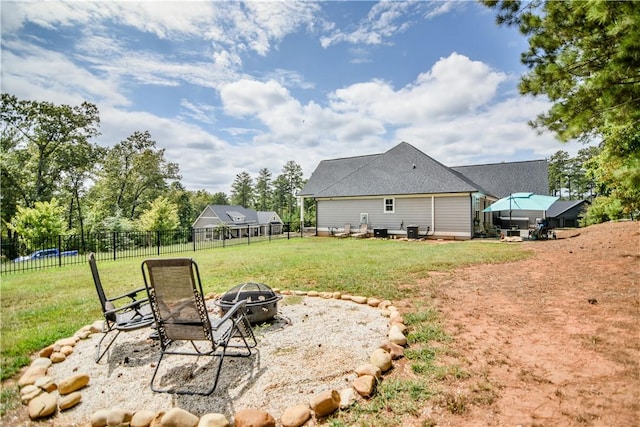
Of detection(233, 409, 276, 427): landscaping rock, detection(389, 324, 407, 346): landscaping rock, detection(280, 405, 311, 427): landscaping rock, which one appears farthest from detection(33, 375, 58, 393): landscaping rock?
detection(389, 324, 407, 346): landscaping rock

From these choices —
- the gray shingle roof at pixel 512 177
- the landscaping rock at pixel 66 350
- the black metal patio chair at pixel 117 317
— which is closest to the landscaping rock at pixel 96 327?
the landscaping rock at pixel 66 350

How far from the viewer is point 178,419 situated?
80.6 inches

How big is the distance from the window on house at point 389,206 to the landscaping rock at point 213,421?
1715cm

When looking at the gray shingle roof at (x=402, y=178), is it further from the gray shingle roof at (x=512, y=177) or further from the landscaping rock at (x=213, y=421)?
the landscaping rock at (x=213, y=421)

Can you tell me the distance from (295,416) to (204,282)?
5349 mm

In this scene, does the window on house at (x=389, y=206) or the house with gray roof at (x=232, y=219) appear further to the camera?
the house with gray roof at (x=232, y=219)

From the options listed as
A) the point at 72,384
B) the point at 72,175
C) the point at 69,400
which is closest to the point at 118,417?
the point at 69,400

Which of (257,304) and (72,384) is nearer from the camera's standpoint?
(72,384)

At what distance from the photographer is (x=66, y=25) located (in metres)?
5.71

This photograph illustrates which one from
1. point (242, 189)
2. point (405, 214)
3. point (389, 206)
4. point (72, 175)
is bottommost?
point (405, 214)

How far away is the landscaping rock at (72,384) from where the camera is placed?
2550 millimetres

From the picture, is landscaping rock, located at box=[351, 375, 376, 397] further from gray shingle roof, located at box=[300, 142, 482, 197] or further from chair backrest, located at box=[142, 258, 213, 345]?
gray shingle roof, located at box=[300, 142, 482, 197]

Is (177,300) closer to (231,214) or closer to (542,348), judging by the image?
(542,348)

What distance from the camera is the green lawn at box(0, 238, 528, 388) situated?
13.0 feet
